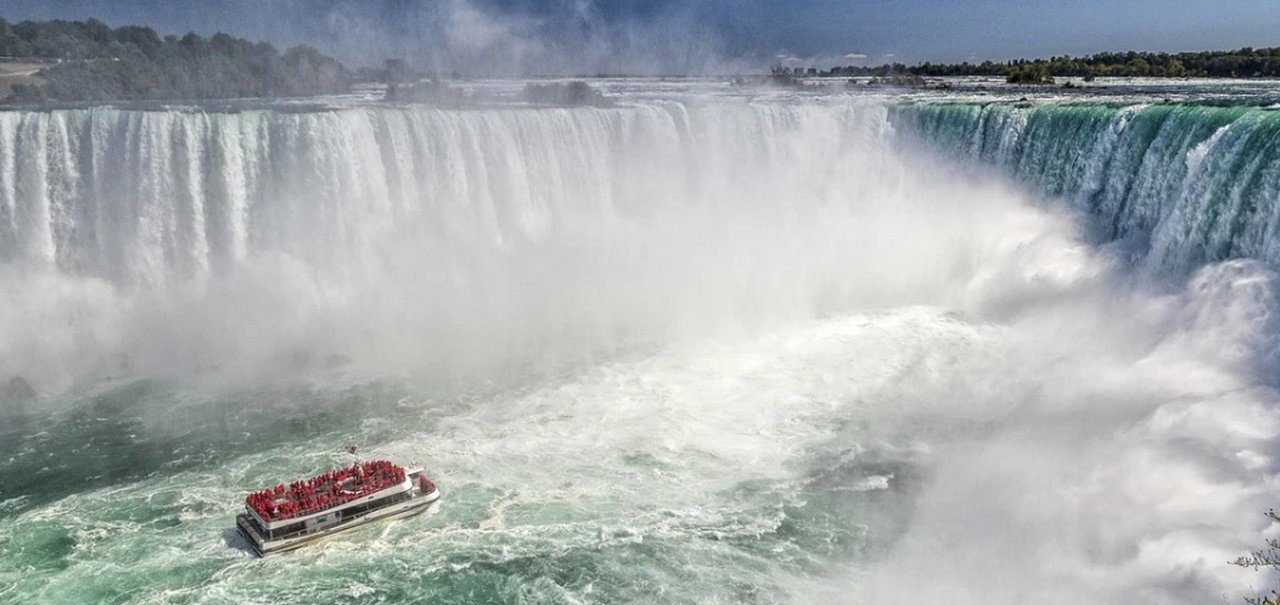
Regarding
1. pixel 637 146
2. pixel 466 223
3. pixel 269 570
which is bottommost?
pixel 269 570

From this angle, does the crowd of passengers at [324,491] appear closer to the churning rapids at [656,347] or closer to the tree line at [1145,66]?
the churning rapids at [656,347]

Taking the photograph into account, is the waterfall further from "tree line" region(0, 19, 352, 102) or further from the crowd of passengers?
"tree line" region(0, 19, 352, 102)

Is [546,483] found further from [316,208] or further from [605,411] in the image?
[316,208]

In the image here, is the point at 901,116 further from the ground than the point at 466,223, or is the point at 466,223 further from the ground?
the point at 901,116

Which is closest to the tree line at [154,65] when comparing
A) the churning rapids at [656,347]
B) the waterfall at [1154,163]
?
the churning rapids at [656,347]

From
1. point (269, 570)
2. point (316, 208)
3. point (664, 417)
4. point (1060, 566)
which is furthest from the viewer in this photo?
point (316, 208)

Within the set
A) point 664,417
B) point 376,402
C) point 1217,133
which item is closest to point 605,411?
point 664,417
